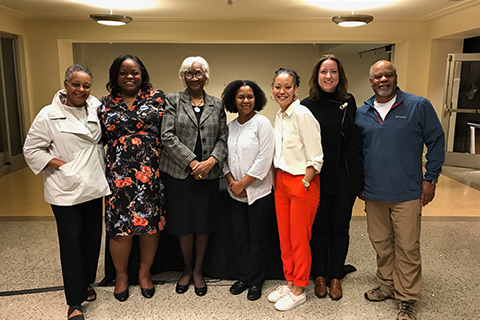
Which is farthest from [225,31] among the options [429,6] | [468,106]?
[468,106]

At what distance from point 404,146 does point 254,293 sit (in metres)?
1.38

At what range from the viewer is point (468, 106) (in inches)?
294

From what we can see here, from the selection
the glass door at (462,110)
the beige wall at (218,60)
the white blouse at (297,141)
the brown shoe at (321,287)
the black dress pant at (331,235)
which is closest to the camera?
the white blouse at (297,141)

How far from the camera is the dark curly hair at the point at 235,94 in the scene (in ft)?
8.34

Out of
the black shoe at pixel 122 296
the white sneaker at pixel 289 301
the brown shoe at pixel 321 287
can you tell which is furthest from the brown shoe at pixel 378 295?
the black shoe at pixel 122 296

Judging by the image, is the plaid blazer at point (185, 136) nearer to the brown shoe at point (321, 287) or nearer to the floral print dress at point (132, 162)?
the floral print dress at point (132, 162)

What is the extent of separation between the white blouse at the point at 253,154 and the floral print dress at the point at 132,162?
510mm

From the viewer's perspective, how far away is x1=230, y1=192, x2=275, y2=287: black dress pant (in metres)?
2.59

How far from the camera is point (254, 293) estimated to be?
267 centimetres

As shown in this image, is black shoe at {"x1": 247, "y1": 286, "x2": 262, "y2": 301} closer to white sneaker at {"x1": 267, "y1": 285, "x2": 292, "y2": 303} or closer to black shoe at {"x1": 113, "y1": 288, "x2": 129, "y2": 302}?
white sneaker at {"x1": 267, "y1": 285, "x2": 292, "y2": 303}

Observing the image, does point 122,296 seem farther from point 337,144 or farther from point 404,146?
point 404,146

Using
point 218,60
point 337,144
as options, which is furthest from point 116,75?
point 218,60

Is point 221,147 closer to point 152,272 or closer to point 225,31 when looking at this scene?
point 152,272

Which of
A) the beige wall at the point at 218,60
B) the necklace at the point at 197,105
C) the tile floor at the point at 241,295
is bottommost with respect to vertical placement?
the tile floor at the point at 241,295
